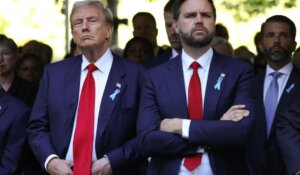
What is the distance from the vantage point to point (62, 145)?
674cm

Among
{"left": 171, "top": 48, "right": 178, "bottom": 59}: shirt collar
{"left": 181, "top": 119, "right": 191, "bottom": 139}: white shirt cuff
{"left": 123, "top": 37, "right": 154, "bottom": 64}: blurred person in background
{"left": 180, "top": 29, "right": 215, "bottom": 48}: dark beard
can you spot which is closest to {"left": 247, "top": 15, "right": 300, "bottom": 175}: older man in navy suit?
{"left": 171, "top": 48, "right": 178, "bottom": 59}: shirt collar

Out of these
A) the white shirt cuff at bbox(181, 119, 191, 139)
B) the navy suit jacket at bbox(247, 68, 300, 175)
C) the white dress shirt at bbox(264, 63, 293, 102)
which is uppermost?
the white dress shirt at bbox(264, 63, 293, 102)

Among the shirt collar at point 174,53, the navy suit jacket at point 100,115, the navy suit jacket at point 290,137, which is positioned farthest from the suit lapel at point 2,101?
the navy suit jacket at point 290,137

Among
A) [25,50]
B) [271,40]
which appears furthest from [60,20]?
[271,40]

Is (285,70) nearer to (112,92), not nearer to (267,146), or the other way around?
(267,146)

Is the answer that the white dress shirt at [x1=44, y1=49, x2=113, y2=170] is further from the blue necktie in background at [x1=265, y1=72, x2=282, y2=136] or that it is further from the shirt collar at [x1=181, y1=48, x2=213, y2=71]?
the blue necktie in background at [x1=265, y1=72, x2=282, y2=136]

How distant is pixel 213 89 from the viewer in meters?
6.32

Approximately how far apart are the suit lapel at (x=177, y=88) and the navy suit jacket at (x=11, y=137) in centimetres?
141

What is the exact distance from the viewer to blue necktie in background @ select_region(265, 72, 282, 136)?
24.7 feet

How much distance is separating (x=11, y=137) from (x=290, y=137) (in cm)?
223

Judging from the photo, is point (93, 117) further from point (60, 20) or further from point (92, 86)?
point (60, 20)

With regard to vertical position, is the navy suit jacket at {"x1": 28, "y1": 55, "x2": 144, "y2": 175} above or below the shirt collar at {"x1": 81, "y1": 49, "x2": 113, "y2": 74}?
below

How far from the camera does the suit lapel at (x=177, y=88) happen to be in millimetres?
6305

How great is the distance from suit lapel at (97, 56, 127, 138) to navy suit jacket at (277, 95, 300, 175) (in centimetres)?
119
